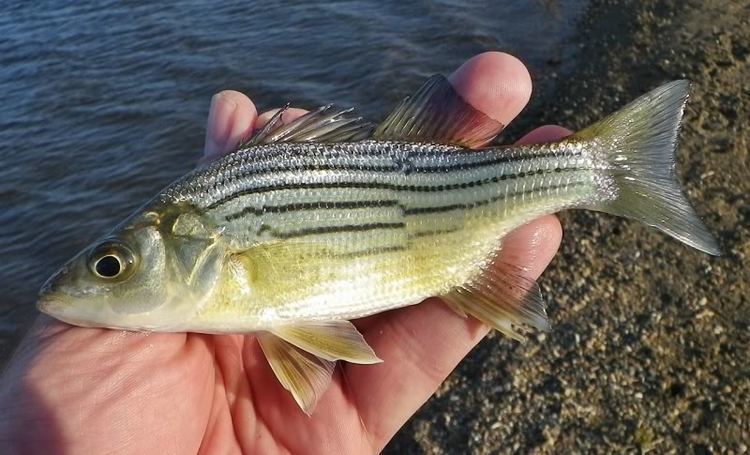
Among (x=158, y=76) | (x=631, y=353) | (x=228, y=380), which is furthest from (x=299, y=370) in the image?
(x=158, y=76)

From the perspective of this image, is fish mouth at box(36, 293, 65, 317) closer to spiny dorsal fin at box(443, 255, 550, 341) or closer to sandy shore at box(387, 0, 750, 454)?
spiny dorsal fin at box(443, 255, 550, 341)

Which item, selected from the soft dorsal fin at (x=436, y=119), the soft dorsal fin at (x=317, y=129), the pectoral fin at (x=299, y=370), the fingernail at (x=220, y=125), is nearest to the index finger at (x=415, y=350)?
the pectoral fin at (x=299, y=370)

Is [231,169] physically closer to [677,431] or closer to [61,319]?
[61,319]

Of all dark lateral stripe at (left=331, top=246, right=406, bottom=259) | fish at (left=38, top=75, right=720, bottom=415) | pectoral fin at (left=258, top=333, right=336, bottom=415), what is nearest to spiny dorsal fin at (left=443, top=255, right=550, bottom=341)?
fish at (left=38, top=75, right=720, bottom=415)

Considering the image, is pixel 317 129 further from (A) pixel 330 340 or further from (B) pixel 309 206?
(A) pixel 330 340

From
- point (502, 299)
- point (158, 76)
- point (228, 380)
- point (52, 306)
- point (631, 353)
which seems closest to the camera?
point (52, 306)

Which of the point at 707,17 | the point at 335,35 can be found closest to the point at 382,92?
the point at 335,35
